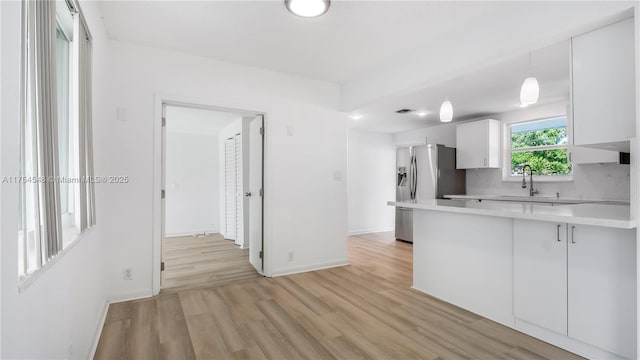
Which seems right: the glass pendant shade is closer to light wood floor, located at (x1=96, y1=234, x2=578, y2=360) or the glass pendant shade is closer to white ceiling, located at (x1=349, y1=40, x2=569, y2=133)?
white ceiling, located at (x1=349, y1=40, x2=569, y2=133)

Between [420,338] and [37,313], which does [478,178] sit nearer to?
[420,338]

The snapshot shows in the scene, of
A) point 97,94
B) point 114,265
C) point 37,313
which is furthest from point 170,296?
point 37,313

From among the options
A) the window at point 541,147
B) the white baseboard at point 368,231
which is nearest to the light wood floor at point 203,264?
the white baseboard at point 368,231

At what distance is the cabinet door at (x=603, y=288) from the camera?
186 cm

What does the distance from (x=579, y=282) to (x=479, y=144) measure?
3506 mm

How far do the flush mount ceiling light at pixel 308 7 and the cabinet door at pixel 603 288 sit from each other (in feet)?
7.58

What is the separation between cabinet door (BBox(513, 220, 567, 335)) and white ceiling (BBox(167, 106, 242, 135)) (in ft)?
13.0

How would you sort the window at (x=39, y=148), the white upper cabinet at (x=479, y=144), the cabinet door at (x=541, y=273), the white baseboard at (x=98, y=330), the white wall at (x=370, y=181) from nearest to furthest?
the window at (x=39, y=148), the white baseboard at (x=98, y=330), the cabinet door at (x=541, y=273), the white upper cabinet at (x=479, y=144), the white wall at (x=370, y=181)

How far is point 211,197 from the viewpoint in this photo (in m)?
7.04

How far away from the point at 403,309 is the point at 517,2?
102 inches

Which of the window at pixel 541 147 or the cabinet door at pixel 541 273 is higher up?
the window at pixel 541 147

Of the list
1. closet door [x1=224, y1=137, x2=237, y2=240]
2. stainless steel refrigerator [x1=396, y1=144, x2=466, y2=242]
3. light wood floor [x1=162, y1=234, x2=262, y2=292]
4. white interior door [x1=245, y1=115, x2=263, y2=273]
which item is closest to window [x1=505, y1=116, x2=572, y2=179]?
stainless steel refrigerator [x1=396, y1=144, x2=466, y2=242]

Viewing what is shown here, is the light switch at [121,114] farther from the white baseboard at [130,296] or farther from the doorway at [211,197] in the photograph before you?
the white baseboard at [130,296]

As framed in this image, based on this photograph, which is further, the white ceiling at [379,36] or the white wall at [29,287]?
the white ceiling at [379,36]
